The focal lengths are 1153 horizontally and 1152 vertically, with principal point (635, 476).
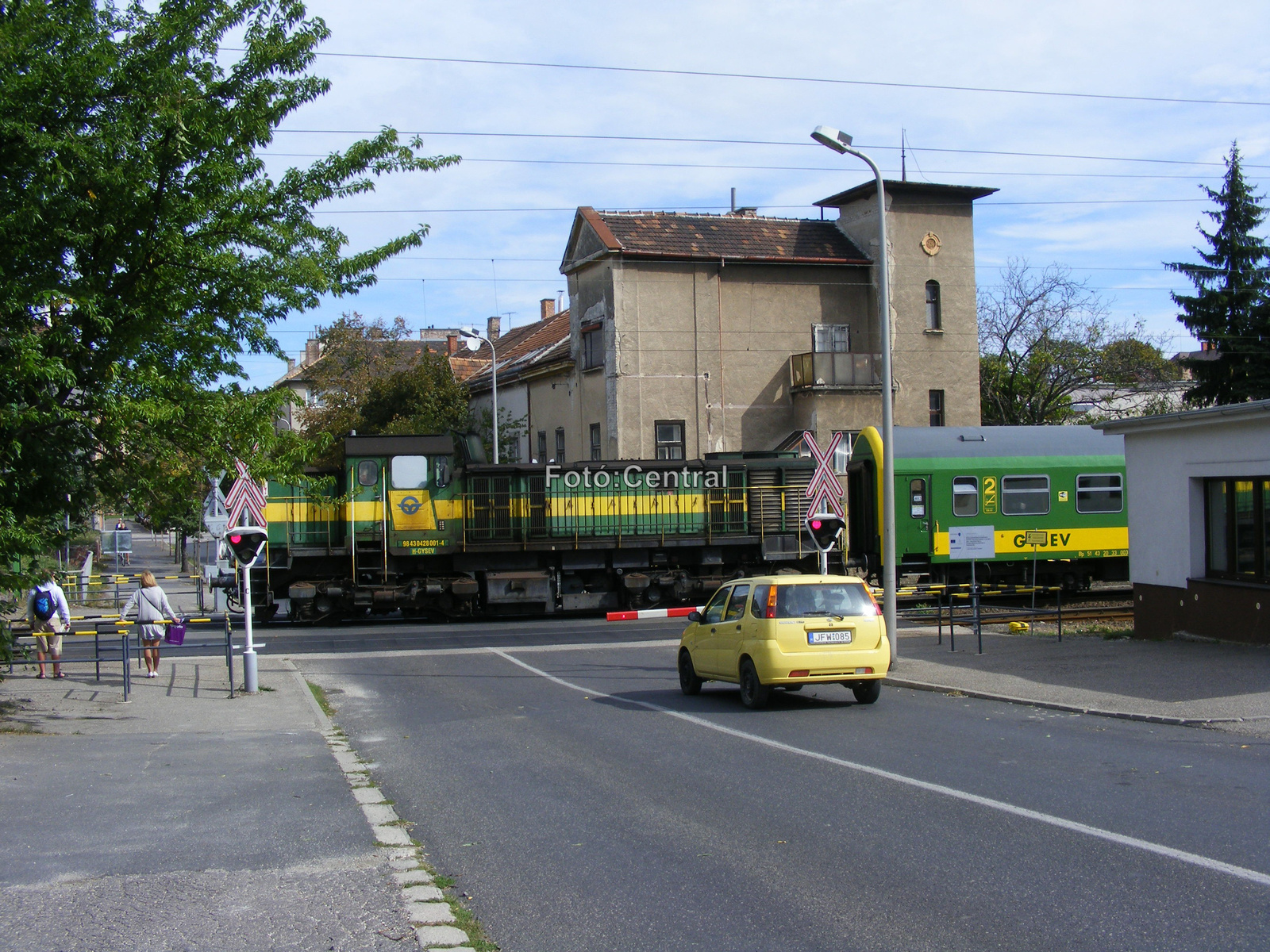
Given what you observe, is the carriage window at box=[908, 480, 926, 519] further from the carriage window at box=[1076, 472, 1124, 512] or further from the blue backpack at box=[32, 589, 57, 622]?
the blue backpack at box=[32, 589, 57, 622]

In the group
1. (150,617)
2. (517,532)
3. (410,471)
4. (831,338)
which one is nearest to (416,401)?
(831,338)

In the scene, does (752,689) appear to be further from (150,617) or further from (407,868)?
(150,617)

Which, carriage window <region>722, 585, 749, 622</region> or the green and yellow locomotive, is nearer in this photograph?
carriage window <region>722, 585, 749, 622</region>

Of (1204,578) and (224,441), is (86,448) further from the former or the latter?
(1204,578)

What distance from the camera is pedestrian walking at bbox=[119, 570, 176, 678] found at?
16.9 meters

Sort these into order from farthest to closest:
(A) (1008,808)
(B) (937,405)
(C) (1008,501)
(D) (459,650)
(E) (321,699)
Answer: (B) (937,405)
(C) (1008,501)
(D) (459,650)
(E) (321,699)
(A) (1008,808)

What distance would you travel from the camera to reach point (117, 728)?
12992 mm

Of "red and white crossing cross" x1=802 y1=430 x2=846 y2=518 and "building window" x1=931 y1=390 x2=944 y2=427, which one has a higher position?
"building window" x1=931 y1=390 x2=944 y2=427

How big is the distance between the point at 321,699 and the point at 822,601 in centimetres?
711

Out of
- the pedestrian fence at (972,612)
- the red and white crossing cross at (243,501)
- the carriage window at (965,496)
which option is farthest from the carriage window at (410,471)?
the carriage window at (965,496)

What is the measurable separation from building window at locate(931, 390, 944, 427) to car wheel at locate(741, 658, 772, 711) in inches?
1005

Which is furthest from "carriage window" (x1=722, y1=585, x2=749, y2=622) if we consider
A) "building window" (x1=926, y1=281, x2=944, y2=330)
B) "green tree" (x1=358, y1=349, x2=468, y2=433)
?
"green tree" (x1=358, y1=349, x2=468, y2=433)

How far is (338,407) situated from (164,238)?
3519 centimetres

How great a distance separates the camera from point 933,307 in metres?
37.8
